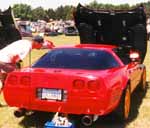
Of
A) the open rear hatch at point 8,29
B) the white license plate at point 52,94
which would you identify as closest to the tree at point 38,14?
the open rear hatch at point 8,29

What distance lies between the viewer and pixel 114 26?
13297mm

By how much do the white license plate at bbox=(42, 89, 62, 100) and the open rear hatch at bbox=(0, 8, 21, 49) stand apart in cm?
944

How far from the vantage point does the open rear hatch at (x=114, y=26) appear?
41.4 feet

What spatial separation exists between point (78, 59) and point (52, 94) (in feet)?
3.82

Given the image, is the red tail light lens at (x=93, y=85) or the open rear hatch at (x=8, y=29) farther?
the open rear hatch at (x=8, y=29)

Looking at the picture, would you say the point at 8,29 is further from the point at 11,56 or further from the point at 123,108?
the point at 123,108

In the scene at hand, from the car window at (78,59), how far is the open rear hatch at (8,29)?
8.18m

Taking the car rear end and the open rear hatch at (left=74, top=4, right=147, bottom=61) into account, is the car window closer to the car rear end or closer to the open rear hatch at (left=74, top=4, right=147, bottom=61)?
the car rear end

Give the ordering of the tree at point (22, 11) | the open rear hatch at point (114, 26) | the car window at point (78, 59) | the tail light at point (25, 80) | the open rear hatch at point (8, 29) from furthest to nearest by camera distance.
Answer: the tree at point (22, 11)
the open rear hatch at point (8, 29)
the open rear hatch at point (114, 26)
the car window at point (78, 59)
the tail light at point (25, 80)

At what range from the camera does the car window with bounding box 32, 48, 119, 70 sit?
8.05 meters

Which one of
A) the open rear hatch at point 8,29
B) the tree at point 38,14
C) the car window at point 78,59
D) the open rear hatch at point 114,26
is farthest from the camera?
the tree at point 38,14

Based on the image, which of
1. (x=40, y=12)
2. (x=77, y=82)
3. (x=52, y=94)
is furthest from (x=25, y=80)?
(x=40, y=12)

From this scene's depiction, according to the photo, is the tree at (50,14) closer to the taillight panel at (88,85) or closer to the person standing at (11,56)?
the person standing at (11,56)

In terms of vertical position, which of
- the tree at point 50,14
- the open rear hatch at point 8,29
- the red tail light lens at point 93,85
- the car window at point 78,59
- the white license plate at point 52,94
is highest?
the car window at point 78,59
